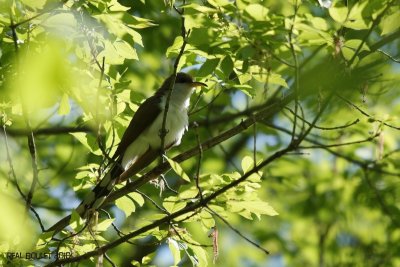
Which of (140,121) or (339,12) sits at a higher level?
(140,121)

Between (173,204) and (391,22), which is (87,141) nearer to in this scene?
(173,204)

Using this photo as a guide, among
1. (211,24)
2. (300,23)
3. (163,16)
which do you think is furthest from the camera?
(163,16)

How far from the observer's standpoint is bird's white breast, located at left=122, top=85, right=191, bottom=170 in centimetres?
530

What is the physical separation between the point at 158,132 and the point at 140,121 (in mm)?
295

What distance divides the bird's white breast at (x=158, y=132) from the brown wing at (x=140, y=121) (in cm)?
6

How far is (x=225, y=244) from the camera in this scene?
27.3 ft

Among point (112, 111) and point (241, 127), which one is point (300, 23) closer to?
point (241, 127)

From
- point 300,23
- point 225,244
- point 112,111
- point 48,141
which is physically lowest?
point 300,23

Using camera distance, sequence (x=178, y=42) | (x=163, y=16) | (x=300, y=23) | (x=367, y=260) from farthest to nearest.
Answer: (x=163, y=16) < (x=367, y=260) < (x=178, y=42) < (x=300, y=23)

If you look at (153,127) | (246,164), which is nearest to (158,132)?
(153,127)

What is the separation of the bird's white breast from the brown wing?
2.2 inches

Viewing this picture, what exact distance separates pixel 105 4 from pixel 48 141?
5.07 m

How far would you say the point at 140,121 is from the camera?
504 cm

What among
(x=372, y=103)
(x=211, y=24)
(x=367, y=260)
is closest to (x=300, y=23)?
(x=211, y=24)
